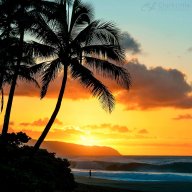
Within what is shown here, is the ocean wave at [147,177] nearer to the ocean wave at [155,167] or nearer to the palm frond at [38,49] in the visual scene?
the ocean wave at [155,167]

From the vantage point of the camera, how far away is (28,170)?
80.9ft

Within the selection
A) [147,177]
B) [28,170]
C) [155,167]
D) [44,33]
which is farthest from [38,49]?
[155,167]

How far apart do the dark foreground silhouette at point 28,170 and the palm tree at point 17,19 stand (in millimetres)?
2374

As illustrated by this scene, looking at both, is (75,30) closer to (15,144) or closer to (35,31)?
(35,31)

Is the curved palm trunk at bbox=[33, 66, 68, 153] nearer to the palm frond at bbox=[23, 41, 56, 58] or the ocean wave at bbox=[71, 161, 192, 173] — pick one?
the palm frond at bbox=[23, 41, 56, 58]

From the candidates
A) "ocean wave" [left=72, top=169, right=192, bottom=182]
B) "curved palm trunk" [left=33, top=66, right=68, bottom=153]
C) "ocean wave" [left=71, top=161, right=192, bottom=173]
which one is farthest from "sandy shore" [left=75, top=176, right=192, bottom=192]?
"ocean wave" [left=71, top=161, right=192, bottom=173]

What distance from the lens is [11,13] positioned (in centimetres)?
3178

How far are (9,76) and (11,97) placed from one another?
564cm

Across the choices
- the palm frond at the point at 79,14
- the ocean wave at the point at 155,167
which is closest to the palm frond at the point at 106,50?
the palm frond at the point at 79,14

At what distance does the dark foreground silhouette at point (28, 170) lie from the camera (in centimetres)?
1939

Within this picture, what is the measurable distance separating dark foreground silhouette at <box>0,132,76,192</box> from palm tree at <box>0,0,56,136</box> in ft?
7.79

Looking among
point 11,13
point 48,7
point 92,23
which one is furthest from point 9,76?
point 92,23

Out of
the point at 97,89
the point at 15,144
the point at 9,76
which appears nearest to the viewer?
the point at 97,89

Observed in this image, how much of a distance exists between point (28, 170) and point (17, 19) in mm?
9501
